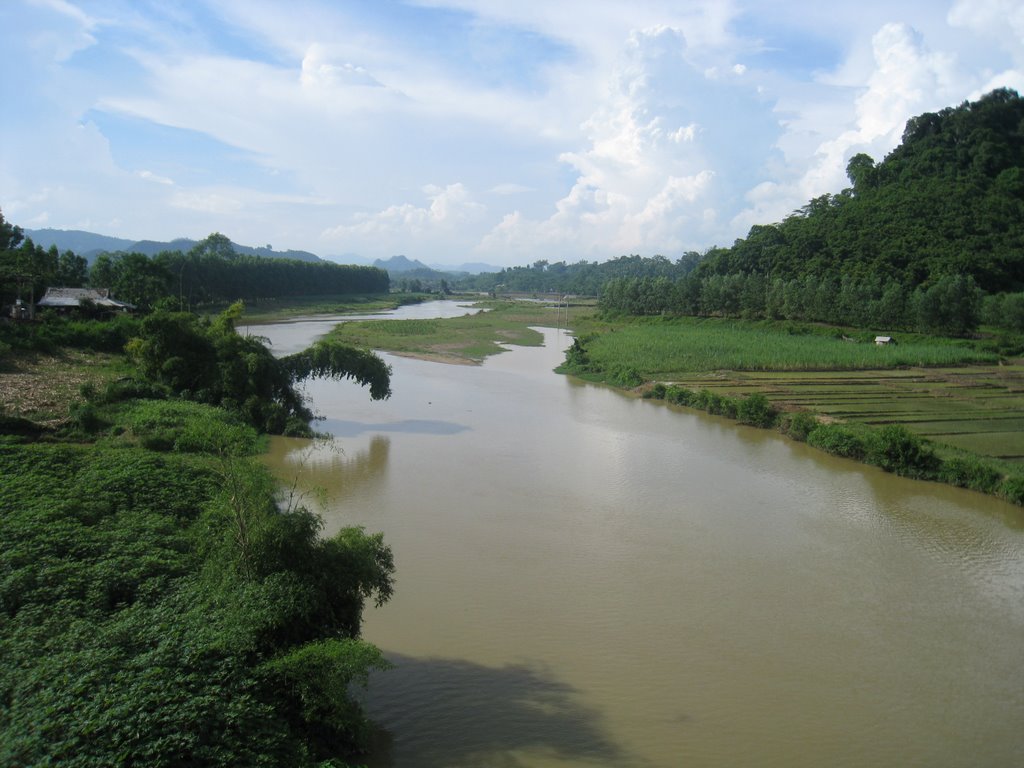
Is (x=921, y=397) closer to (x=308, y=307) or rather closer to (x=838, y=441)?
(x=838, y=441)

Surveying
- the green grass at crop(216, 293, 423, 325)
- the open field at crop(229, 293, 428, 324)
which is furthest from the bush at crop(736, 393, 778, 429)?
the open field at crop(229, 293, 428, 324)

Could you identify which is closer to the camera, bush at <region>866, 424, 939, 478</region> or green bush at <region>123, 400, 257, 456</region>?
green bush at <region>123, 400, 257, 456</region>

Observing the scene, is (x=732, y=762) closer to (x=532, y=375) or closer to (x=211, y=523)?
(x=211, y=523)

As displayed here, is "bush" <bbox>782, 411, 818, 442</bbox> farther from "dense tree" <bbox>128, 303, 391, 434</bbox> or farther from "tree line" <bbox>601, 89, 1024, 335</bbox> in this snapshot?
"tree line" <bbox>601, 89, 1024, 335</bbox>

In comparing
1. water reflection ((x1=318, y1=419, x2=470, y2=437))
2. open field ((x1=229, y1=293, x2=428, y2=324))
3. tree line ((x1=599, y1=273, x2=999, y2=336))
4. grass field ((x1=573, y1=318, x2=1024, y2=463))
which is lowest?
water reflection ((x1=318, y1=419, x2=470, y2=437))

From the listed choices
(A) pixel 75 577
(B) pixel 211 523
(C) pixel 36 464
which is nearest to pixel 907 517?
(B) pixel 211 523

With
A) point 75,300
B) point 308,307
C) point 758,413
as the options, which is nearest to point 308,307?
point 308,307
